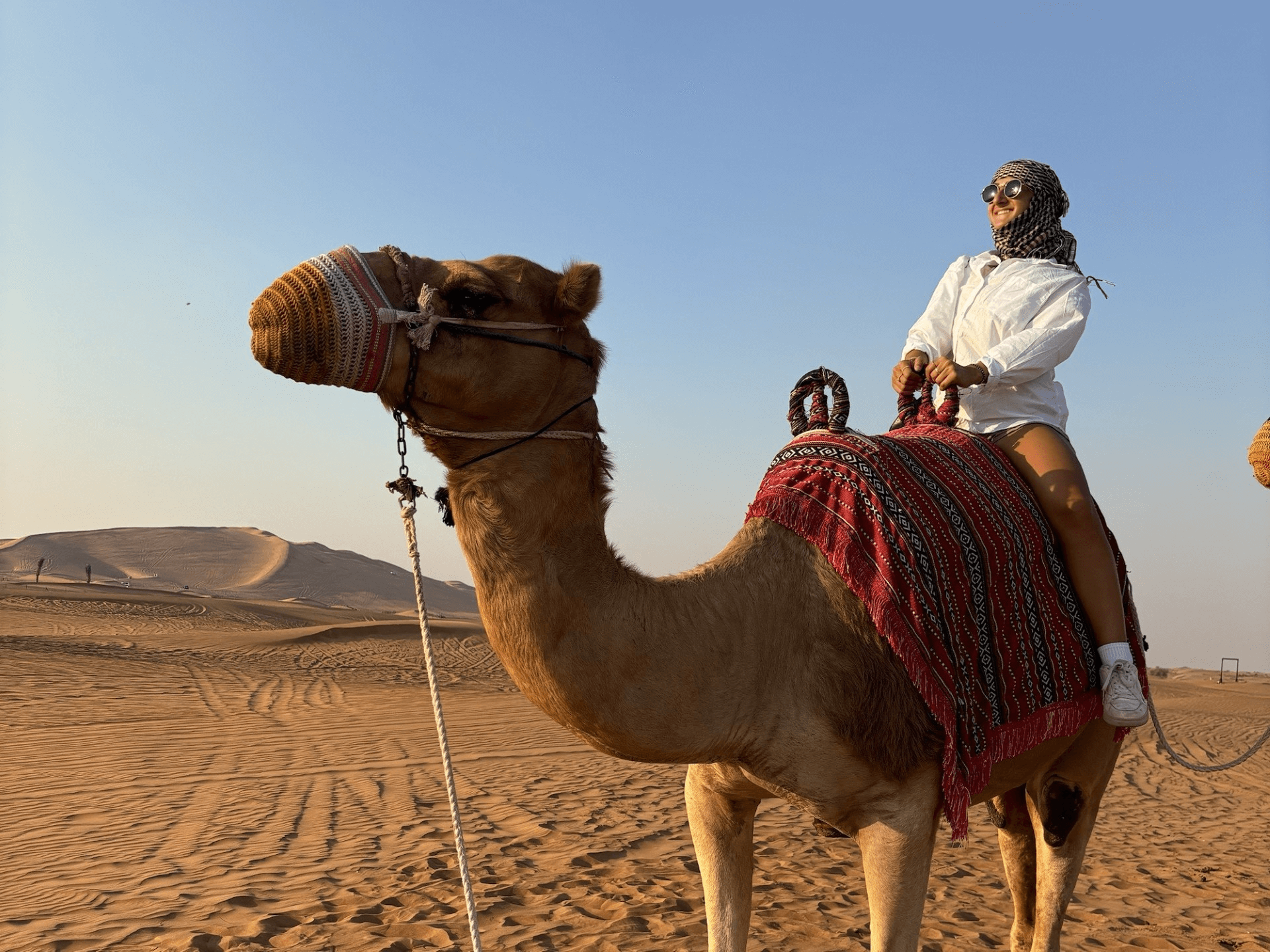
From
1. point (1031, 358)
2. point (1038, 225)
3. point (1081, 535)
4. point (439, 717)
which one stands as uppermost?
point (1038, 225)

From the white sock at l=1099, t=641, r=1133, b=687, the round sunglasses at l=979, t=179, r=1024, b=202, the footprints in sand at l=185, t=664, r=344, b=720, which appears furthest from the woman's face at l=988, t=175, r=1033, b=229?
the footprints in sand at l=185, t=664, r=344, b=720

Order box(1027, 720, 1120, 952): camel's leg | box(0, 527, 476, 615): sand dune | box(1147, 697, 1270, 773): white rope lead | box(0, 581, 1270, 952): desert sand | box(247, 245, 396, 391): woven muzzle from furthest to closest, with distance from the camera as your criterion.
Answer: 1. box(0, 527, 476, 615): sand dune
2. box(0, 581, 1270, 952): desert sand
3. box(1027, 720, 1120, 952): camel's leg
4. box(1147, 697, 1270, 773): white rope lead
5. box(247, 245, 396, 391): woven muzzle

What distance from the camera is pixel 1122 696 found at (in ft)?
10.3

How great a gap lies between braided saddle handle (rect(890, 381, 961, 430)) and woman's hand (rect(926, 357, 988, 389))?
0.71 ft

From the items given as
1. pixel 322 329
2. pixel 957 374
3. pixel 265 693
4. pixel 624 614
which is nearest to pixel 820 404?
pixel 957 374

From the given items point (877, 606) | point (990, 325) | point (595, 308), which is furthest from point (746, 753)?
point (990, 325)

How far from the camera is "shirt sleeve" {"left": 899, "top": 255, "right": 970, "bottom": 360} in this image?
3.94 m

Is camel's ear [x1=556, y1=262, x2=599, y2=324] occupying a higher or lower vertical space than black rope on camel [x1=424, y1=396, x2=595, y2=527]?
higher

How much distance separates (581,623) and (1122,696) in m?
2.00

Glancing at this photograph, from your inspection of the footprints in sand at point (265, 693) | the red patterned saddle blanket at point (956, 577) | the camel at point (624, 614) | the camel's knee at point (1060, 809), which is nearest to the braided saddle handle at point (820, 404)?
the red patterned saddle blanket at point (956, 577)

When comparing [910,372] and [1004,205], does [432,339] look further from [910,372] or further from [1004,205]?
[1004,205]

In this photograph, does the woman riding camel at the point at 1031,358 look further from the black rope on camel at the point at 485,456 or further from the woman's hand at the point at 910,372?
the black rope on camel at the point at 485,456

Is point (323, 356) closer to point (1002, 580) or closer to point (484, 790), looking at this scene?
point (1002, 580)

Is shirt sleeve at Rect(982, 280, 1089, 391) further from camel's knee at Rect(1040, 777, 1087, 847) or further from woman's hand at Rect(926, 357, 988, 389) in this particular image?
camel's knee at Rect(1040, 777, 1087, 847)
